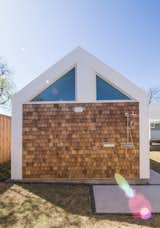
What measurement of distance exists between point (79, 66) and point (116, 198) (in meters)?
3.76

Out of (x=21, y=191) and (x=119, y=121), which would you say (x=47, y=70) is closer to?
(x=119, y=121)

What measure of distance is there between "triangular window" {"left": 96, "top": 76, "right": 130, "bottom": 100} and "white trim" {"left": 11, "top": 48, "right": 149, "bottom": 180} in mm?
115

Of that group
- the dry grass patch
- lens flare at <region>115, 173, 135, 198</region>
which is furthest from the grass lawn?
lens flare at <region>115, 173, 135, 198</region>

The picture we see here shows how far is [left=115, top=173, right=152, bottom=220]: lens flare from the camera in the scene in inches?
149

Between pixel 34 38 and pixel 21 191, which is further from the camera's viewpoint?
pixel 34 38

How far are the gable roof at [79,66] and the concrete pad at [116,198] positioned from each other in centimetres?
257

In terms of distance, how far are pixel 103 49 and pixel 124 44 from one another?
1.01 metres

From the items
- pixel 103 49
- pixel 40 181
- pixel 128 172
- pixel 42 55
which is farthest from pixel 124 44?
pixel 40 181

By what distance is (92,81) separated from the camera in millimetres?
6012

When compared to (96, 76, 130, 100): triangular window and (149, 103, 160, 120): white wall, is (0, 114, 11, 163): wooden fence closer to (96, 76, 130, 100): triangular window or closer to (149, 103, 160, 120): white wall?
(96, 76, 130, 100): triangular window

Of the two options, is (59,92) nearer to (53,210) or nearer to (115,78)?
(115,78)

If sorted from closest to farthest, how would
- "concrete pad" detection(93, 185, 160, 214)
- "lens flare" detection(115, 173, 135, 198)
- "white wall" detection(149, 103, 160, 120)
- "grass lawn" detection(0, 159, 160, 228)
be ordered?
1. "grass lawn" detection(0, 159, 160, 228)
2. "concrete pad" detection(93, 185, 160, 214)
3. "lens flare" detection(115, 173, 135, 198)
4. "white wall" detection(149, 103, 160, 120)

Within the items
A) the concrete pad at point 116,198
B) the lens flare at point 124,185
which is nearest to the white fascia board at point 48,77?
→ the concrete pad at point 116,198

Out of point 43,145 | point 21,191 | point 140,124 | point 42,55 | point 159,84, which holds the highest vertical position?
point 159,84
